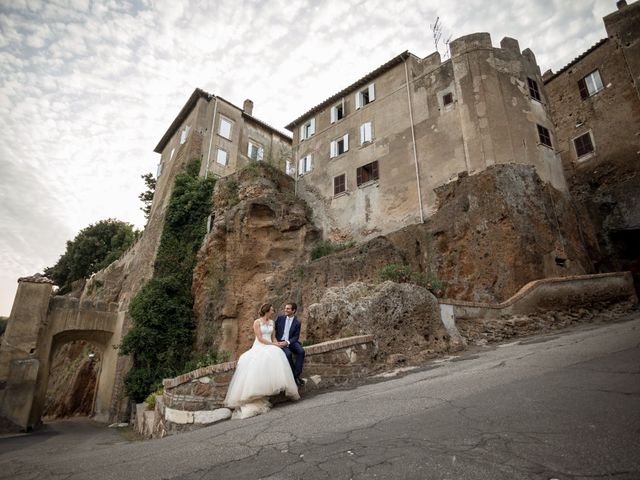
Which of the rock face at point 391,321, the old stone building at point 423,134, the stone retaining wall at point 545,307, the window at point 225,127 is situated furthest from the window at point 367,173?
the window at point 225,127

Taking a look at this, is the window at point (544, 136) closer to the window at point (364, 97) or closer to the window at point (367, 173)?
the window at point (367, 173)

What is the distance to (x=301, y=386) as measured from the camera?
708cm

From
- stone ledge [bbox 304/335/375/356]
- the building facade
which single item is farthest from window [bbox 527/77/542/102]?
stone ledge [bbox 304/335/375/356]

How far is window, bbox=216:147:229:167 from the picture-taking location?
88.1 ft

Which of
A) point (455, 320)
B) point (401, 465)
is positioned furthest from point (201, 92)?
point (401, 465)

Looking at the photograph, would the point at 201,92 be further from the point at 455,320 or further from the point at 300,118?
the point at 455,320

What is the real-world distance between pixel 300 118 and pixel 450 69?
1072cm

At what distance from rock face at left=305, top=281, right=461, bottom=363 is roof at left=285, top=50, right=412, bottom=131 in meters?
16.2

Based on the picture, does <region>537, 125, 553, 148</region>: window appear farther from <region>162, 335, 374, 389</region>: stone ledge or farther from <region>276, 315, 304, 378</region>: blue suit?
<region>276, 315, 304, 378</region>: blue suit

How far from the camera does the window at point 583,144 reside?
22.9 meters

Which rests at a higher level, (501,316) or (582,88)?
(582,88)

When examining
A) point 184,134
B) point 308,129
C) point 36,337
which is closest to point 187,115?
point 184,134

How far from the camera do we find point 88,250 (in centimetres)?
4000

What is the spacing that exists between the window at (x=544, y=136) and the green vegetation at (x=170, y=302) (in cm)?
1820
